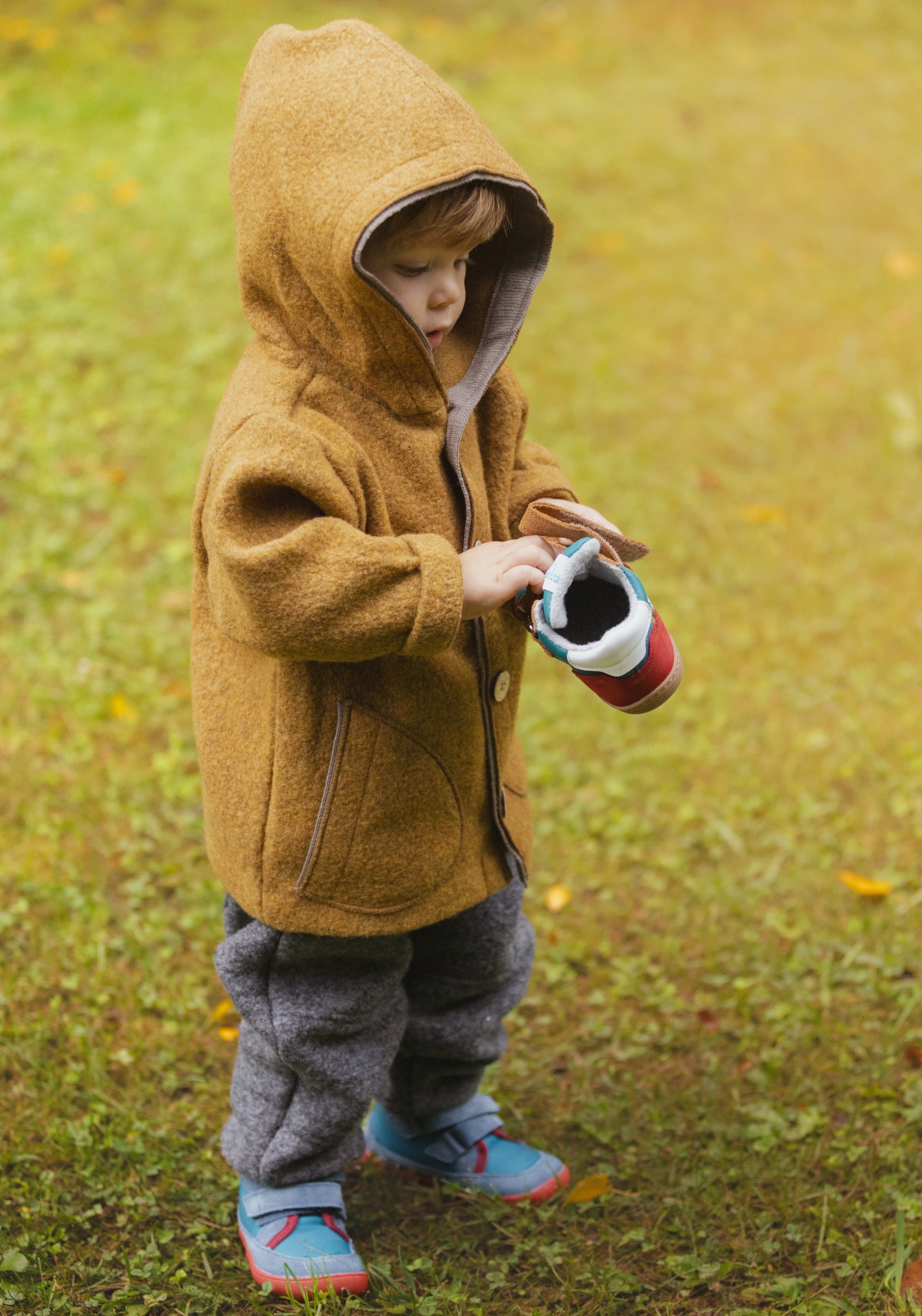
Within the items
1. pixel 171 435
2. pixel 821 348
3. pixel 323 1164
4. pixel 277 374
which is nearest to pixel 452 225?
pixel 277 374

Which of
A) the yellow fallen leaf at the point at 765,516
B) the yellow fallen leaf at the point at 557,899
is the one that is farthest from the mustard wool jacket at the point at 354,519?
the yellow fallen leaf at the point at 765,516

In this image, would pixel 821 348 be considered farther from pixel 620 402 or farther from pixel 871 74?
pixel 871 74

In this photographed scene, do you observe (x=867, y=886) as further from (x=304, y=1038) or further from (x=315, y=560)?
(x=315, y=560)

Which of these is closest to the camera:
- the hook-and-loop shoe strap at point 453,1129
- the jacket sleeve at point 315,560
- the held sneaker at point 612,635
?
the jacket sleeve at point 315,560

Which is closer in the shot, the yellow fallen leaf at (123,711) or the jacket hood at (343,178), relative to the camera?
the jacket hood at (343,178)

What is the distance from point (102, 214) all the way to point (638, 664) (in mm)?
4953

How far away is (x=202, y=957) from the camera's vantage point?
3059mm

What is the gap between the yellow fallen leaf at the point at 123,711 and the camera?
3754 mm

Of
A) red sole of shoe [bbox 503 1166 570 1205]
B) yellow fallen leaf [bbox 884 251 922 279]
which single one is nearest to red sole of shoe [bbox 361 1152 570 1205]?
red sole of shoe [bbox 503 1166 570 1205]

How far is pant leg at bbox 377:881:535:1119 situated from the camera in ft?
7.67

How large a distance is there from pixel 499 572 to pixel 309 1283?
129cm

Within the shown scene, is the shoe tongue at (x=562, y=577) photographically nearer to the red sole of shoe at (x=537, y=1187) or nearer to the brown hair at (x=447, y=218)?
the brown hair at (x=447, y=218)

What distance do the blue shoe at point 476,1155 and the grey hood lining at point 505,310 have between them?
1258 mm

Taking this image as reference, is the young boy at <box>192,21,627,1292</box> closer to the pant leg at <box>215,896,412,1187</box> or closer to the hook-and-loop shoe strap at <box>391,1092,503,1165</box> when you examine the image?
the pant leg at <box>215,896,412,1187</box>
